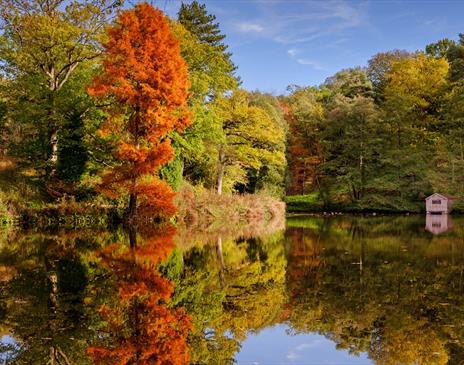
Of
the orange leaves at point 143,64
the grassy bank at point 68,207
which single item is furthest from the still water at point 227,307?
the grassy bank at point 68,207

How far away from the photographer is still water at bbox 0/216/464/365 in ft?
17.1

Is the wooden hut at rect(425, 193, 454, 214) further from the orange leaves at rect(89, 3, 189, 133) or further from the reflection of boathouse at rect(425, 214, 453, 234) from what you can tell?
the orange leaves at rect(89, 3, 189, 133)

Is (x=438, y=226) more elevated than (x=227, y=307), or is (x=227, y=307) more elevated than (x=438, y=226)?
(x=227, y=307)

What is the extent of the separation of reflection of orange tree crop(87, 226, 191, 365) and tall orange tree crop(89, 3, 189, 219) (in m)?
10.4

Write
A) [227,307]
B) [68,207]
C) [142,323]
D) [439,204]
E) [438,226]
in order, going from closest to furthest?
1. [142,323]
2. [227,307]
3. [68,207]
4. [438,226]
5. [439,204]

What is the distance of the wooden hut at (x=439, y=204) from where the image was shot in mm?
39375

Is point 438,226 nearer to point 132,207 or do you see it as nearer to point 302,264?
point 132,207

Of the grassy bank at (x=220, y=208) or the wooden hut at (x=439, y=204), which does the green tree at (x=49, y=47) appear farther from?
the wooden hut at (x=439, y=204)

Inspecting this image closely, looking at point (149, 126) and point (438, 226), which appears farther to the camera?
point (438, 226)

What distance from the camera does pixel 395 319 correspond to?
6480mm

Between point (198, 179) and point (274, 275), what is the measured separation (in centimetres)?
2335

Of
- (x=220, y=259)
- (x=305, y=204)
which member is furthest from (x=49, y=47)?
(x=305, y=204)

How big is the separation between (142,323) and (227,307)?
158 centimetres

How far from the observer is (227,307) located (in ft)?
23.4
